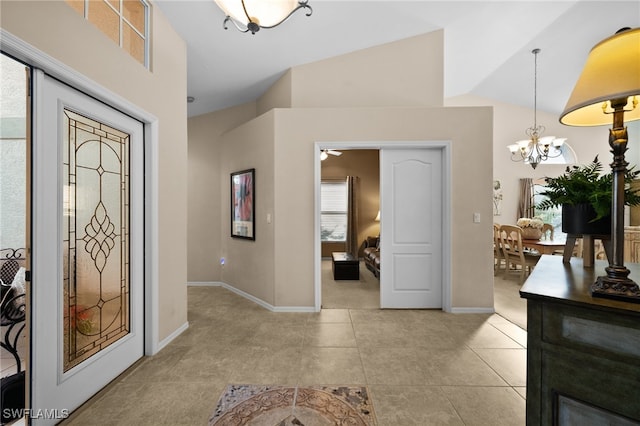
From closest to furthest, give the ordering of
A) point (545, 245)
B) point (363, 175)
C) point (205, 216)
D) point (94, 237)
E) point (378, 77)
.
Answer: point (94, 237)
point (378, 77)
point (545, 245)
point (205, 216)
point (363, 175)

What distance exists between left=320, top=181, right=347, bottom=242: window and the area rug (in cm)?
569

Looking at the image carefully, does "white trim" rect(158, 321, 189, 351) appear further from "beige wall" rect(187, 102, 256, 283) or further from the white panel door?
the white panel door

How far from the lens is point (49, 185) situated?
1671mm

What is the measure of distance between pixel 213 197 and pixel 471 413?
4.53 m

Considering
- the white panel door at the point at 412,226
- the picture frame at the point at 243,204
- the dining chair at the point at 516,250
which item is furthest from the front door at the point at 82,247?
the dining chair at the point at 516,250

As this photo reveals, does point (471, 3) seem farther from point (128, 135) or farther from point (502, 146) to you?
point (502, 146)

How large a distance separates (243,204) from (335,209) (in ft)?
12.2

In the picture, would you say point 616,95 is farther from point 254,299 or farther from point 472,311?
point 254,299

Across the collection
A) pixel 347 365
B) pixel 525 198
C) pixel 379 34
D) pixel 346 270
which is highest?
pixel 379 34

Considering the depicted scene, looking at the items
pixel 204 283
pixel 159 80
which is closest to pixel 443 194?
pixel 159 80

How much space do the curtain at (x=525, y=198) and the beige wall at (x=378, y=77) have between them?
14.3ft

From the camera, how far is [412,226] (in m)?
3.70

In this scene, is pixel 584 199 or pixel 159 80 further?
pixel 159 80

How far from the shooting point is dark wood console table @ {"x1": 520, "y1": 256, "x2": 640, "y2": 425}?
0.95 metres
